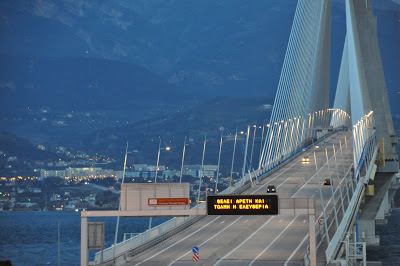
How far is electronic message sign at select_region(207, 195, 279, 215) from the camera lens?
4031 centimetres

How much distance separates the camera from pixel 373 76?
87250mm

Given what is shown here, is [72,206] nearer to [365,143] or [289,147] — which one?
[289,147]

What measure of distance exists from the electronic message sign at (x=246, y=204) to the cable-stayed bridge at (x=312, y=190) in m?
0.79

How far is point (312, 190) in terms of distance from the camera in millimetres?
80500

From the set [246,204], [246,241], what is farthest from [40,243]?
[246,204]

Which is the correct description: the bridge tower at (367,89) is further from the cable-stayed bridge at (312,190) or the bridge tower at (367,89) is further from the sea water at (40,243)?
the sea water at (40,243)

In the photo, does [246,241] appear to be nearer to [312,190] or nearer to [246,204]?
[246,204]

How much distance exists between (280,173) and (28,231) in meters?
83.6

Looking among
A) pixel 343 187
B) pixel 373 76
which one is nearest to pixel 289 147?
pixel 373 76

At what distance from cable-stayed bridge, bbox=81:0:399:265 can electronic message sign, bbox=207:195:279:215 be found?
0.79 meters

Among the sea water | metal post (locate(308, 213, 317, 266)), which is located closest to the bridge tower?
the sea water

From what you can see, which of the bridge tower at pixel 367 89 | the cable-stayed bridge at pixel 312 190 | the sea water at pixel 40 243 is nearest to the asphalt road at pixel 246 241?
the cable-stayed bridge at pixel 312 190

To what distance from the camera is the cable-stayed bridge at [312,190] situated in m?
45.5

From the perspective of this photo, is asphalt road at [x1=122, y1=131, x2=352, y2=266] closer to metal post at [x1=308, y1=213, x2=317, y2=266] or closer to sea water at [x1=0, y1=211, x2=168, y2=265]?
metal post at [x1=308, y1=213, x2=317, y2=266]
